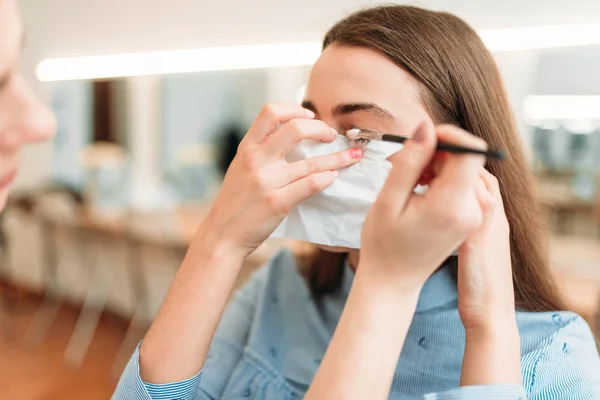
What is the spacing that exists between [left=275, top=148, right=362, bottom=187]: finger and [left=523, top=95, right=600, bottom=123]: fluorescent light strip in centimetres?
182

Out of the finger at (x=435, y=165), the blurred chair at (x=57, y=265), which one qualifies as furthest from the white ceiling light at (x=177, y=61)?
the finger at (x=435, y=165)

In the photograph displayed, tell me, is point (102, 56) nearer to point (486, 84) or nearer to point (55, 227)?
point (55, 227)

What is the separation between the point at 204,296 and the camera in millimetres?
729

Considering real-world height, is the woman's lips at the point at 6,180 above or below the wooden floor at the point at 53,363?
above

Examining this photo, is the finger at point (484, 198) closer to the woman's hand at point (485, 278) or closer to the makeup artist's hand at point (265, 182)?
the woman's hand at point (485, 278)

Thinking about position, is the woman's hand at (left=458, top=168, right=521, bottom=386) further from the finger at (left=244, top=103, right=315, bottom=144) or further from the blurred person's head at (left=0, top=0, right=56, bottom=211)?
the blurred person's head at (left=0, top=0, right=56, bottom=211)

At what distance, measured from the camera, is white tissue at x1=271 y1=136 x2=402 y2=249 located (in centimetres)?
80

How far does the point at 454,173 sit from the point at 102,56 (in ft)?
13.0

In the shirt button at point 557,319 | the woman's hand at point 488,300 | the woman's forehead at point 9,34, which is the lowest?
the shirt button at point 557,319

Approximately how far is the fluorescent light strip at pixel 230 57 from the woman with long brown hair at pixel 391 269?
1.54m

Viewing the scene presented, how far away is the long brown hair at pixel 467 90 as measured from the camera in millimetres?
823

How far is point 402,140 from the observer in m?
0.66

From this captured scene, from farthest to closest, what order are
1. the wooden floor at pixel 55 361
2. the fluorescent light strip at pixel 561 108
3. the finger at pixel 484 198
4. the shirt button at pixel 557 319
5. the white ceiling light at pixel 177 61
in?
1. the white ceiling light at pixel 177 61
2. the wooden floor at pixel 55 361
3. the fluorescent light strip at pixel 561 108
4. the shirt button at pixel 557 319
5. the finger at pixel 484 198

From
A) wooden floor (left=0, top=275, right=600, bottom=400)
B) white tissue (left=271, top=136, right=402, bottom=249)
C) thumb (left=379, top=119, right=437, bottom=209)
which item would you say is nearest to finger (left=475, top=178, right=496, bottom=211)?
thumb (left=379, top=119, right=437, bottom=209)
